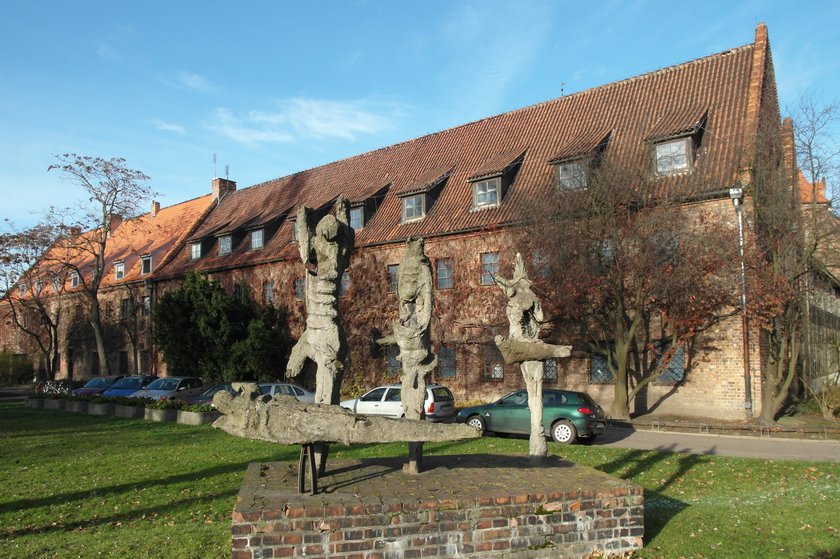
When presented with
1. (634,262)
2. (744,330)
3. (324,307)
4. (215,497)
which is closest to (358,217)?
(634,262)

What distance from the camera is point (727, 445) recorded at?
14.1 metres

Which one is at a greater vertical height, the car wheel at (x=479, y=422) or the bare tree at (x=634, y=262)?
the bare tree at (x=634, y=262)

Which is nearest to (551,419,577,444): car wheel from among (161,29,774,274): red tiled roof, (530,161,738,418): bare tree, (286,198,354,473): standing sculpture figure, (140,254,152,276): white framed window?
(530,161,738,418): bare tree

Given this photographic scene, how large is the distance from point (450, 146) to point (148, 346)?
67.9 feet

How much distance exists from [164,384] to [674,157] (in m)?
19.7

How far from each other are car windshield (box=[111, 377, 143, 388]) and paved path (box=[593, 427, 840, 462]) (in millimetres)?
19139

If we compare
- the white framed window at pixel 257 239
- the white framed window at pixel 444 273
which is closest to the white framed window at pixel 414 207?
the white framed window at pixel 444 273

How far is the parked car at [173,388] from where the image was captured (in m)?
23.3

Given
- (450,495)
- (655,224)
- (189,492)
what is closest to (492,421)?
(655,224)

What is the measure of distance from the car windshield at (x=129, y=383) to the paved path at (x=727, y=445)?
19.1 meters

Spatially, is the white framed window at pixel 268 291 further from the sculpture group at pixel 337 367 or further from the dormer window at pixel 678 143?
the sculpture group at pixel 337 367

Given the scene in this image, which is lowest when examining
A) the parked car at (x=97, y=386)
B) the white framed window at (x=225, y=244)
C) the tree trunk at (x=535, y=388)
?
the parked car at (x=97, y=386)

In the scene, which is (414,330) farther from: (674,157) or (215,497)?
(674,157)

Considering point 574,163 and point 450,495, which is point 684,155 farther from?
point 450,495
